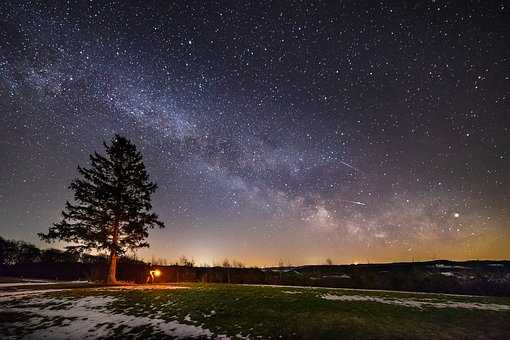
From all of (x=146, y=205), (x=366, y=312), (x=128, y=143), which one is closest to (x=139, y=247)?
(x=146, y=205)

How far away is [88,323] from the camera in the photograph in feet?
46.9

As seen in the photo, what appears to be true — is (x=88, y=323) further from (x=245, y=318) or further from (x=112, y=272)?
(x=112, y=272)

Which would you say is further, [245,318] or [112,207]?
[112,207]

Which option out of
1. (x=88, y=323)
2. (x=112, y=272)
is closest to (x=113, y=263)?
(x=112, y=272)

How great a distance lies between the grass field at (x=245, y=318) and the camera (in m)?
12.5

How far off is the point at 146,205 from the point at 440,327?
2890cm

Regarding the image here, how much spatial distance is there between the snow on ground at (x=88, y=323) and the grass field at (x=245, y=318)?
38mm

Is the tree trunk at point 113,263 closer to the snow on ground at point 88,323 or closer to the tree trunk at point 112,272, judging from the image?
the tree trunk at point 112,272

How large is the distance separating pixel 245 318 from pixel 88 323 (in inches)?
302

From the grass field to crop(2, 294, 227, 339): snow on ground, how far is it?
0.04 m

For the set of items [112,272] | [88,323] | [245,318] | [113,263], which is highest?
[113,263]

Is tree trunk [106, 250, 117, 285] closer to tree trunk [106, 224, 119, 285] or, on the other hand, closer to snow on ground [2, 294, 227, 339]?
tree trunk [106, 224, 119, 285]

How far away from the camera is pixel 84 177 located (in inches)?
1237

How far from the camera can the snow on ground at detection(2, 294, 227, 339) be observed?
12.7 metres
